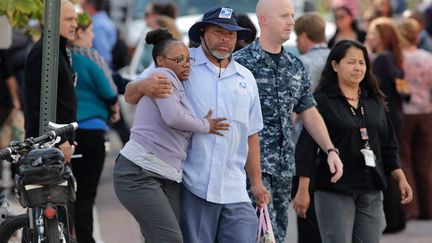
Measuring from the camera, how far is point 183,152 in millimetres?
7918

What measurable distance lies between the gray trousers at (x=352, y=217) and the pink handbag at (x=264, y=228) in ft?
2.79

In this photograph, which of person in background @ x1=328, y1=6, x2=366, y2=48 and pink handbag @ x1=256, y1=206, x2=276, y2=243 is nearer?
pink handbag @ x1=256, y1=206, x2=276, y2=243

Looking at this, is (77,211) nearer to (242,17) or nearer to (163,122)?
(242,17)

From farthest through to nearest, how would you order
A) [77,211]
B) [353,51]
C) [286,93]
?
[77,211], [353,51], [286,93]

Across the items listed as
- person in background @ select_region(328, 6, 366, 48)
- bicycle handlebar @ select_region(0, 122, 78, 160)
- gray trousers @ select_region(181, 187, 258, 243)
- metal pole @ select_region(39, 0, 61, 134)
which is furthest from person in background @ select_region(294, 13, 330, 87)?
bicycle handlebar @ select_region(0, 122, 78, 160)

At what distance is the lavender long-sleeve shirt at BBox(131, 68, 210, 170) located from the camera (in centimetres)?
780

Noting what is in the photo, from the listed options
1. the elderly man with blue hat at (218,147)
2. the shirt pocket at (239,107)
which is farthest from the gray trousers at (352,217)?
the shirt pocket at (239,107)

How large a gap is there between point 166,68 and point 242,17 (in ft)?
12.1

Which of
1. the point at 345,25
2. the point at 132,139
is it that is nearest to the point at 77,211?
the point at 132,139

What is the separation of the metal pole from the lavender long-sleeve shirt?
1.61ft

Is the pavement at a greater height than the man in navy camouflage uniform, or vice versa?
the man in navy camouflage uniform

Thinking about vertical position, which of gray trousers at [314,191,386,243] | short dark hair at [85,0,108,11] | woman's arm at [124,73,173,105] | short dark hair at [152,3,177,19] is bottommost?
gray trousers at [314,191,386,243]

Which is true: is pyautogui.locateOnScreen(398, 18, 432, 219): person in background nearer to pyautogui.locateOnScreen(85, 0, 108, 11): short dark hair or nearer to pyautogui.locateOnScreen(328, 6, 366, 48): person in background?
pyautogui.locateOnScreen(328, 6, 366, 48): person in background

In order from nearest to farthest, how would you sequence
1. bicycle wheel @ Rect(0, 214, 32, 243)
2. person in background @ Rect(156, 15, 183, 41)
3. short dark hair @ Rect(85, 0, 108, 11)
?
bicycle wheel @ Rect(0, 214, 32, 243) < person in background @ Rect(156, 15, 183, 41) < short dark hair @ Rect(85, 0, 108, 11)
